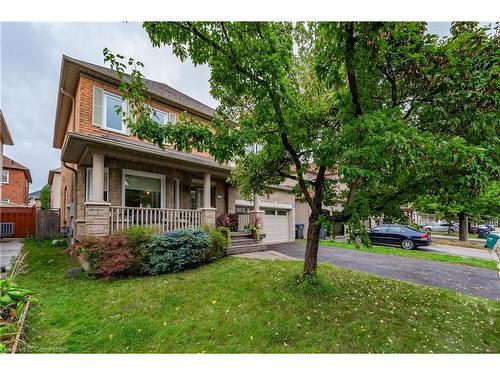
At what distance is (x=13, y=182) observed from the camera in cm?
2398

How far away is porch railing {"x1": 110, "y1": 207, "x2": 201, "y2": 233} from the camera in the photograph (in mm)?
7452

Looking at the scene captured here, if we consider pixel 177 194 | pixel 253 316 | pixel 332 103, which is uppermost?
pixel 332 103

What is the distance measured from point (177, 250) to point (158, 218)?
2345 mm

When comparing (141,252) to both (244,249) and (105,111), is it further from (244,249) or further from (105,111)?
(105,111)

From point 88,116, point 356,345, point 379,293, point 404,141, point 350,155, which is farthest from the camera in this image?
point 88,116

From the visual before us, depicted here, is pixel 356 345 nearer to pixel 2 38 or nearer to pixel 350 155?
pixel 350 155

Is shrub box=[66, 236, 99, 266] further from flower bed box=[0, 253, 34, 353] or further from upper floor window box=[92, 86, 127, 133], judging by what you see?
upper floor window box=[92, 86, 127, 133]

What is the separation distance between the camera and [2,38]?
3252 millimetres

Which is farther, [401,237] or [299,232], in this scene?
[299,232]

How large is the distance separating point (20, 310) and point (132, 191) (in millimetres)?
5530

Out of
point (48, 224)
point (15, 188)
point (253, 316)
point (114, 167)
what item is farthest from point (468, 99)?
point (15, 188)

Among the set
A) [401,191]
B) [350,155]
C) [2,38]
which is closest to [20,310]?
[2,38]

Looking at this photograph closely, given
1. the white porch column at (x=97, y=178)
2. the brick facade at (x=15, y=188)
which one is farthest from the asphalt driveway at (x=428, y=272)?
the brick facade at (x=15, y=188)

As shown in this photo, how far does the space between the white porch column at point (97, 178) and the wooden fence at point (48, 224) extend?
417 inches
